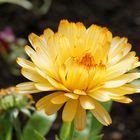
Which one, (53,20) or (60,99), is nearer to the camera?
(60,99)

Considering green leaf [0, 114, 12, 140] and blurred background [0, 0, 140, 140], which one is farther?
blurred background [0, 0, 140, 140]

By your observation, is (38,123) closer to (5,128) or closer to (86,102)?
(5,128)

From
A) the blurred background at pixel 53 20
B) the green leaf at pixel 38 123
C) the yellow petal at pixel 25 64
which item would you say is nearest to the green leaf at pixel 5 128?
the green leaf at pixel 38 123

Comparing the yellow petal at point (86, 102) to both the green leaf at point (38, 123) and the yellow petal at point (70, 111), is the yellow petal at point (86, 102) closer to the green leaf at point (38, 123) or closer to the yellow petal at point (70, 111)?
the yellow petal at point (70, 111)

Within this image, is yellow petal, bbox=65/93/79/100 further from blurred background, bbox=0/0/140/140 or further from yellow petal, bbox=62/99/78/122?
blurred background, bbox=0/0/140/140

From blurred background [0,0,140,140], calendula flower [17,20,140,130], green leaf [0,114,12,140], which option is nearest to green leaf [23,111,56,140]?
green leaf [0,114,12,140]

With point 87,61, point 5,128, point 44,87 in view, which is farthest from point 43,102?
point 5,128
